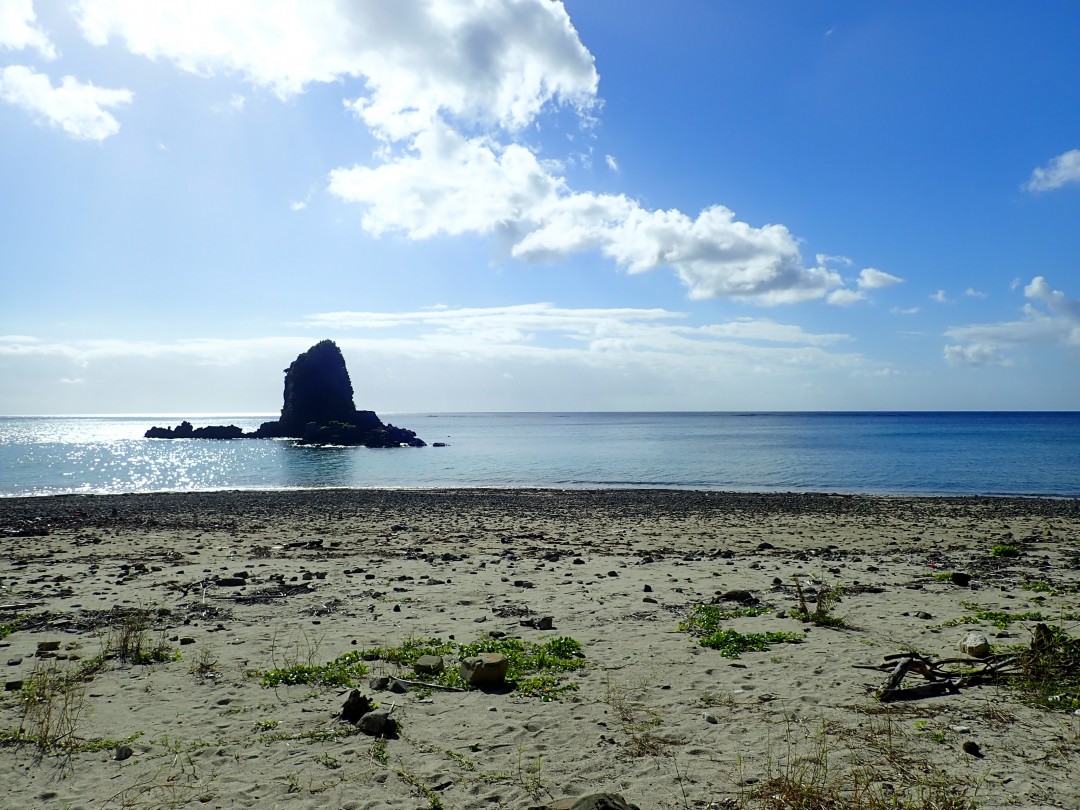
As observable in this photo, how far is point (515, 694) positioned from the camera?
307 inches

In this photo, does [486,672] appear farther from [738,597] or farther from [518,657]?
[738,597]

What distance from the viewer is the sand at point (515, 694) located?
18.8 ft

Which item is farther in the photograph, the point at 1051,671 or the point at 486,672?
the point at 486,672

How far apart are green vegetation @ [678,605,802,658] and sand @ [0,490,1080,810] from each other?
21 cm

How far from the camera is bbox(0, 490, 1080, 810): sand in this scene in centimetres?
573

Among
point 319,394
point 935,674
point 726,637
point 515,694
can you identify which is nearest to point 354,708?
point 515,694

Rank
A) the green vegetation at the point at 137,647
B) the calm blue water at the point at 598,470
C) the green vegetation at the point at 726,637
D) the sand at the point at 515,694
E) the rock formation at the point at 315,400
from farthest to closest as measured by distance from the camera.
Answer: the rock formation at the point at 315,400 < the calm blue water at the point at 598,470 < the green vegetation at the point at 726,637 < the green vegetation at the point at 137,647 < the sand at the point at 515,694

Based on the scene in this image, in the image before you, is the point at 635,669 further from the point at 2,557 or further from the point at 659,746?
the point at 2,557

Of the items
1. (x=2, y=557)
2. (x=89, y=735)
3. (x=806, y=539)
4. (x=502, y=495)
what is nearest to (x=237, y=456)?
(x=502, y=495)

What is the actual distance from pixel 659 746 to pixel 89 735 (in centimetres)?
585

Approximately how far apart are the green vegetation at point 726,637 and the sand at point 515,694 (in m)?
0.21

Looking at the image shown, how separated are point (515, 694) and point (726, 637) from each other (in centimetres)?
365

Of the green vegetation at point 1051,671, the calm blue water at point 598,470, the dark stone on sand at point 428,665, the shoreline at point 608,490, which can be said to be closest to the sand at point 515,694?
the green vegetation at point 1051,671

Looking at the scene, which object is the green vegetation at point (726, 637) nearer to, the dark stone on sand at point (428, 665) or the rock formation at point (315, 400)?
the dark stone on sand at point (428, 665)
